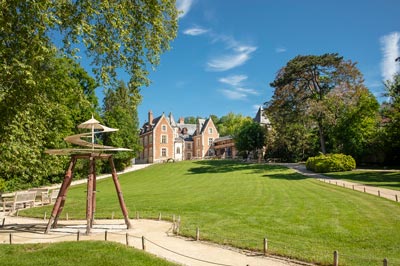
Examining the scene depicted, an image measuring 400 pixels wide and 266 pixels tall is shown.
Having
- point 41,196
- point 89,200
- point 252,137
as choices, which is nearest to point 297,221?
point 89,200

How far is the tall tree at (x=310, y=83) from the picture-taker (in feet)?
136

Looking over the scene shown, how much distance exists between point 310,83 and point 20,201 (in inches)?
1471

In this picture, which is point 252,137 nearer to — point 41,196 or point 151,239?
point 41,196

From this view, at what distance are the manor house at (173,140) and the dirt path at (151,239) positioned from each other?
181ft

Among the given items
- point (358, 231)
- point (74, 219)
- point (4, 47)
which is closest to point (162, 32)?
point (4, 47)

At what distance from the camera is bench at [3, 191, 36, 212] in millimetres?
19281

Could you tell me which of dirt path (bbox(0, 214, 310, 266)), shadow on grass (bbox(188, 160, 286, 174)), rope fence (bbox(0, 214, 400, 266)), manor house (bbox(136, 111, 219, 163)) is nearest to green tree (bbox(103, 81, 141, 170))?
shadow on grass (bbox(188, 160, 286, 174))

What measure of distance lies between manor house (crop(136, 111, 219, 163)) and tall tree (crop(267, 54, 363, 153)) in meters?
32.2

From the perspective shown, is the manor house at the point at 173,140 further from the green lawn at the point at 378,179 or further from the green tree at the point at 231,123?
the green lawn at the point at 378,179

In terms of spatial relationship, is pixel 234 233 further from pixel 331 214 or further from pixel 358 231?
pixel 331 214

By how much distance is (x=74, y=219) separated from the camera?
615 inches

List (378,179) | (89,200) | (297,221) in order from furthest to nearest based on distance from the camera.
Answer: (378,179), (297,221), (89,200)

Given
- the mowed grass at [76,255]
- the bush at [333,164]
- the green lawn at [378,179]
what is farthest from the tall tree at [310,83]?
the mowed grass at [76,255]

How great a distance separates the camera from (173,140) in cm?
7425
